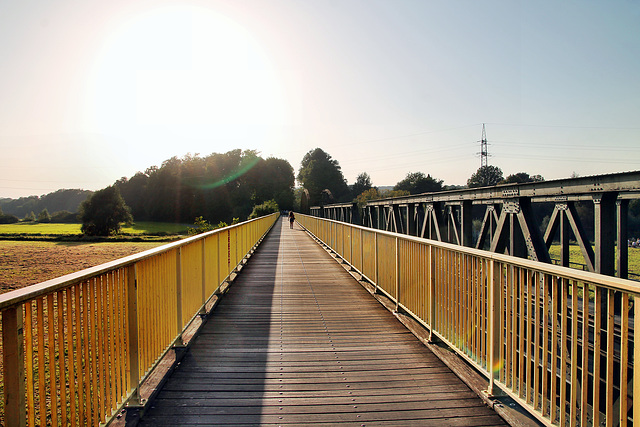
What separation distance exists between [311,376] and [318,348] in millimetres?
784

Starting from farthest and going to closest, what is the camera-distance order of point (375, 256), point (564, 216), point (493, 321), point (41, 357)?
1. point (375, 256)
2. point (564, 216)
3. point (493, 321)
4. point (41, 357)

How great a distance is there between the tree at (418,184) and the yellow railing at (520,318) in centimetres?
11095

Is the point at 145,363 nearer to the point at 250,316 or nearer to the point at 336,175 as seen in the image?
the point at 250,316

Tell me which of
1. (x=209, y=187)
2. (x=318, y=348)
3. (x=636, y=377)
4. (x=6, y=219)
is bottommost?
(x=6, y=219)

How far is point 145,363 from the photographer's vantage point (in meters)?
3.25

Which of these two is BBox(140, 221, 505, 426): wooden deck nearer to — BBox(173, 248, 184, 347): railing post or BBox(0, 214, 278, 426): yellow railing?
BBox(173, 248, 184, 347): railing post

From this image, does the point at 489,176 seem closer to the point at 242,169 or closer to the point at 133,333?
the point at 242,169


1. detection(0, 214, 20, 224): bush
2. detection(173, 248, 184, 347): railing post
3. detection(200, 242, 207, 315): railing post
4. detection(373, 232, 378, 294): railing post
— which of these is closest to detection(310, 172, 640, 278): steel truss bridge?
detection(373, 232, 378, 294): railing post

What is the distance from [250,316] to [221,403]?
8.86 ft

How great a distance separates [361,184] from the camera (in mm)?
A: 133875

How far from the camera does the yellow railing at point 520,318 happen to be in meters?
2.09

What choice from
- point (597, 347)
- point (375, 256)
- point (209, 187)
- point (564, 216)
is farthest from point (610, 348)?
point (209, 187)

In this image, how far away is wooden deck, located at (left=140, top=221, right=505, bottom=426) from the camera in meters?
3.08

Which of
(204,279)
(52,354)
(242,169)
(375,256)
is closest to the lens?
(52,354)
